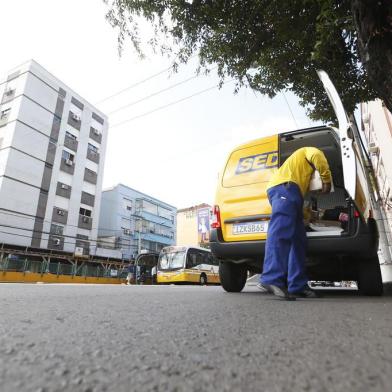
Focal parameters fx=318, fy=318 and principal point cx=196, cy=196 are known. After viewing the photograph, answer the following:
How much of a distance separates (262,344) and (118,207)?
41555 millimetres

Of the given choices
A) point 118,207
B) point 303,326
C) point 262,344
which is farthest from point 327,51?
point 118,207

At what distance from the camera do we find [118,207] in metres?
41.3

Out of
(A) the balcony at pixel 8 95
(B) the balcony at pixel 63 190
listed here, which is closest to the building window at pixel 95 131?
(B) the balcony at pixel 63 190

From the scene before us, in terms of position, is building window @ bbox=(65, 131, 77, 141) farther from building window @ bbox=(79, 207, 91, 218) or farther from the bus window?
the bus window

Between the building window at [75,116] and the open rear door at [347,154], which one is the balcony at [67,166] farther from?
the open rear door at [347,154]

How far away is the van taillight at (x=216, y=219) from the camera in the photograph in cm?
373

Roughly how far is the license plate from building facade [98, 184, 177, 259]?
110 ft

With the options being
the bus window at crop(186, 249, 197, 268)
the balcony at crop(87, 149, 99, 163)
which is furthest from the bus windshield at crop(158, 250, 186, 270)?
the balcony at crop(87, 149, 99, 163)

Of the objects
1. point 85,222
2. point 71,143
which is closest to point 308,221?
point 85,222

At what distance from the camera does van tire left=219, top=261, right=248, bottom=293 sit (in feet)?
13.3

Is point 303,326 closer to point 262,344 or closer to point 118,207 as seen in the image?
point 262,344

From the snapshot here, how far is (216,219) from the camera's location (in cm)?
376

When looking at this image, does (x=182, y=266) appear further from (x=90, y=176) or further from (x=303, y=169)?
(x=90, y=176)

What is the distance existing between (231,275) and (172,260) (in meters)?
15.0
